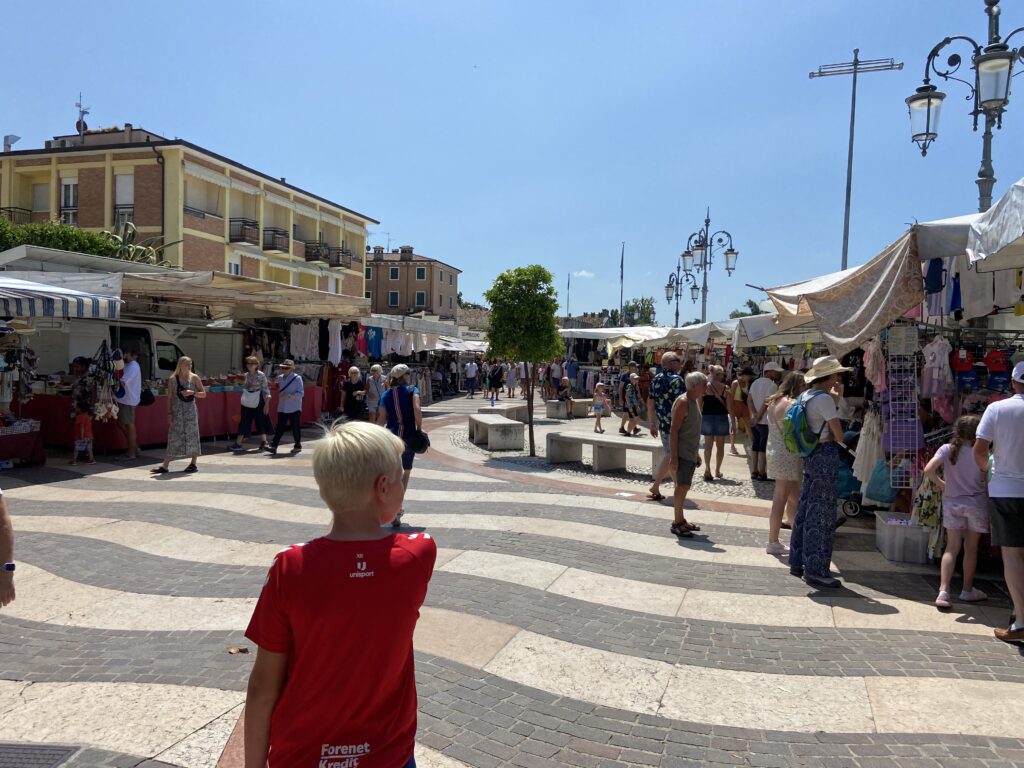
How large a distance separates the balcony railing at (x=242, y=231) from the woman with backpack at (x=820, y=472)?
36.6 meters

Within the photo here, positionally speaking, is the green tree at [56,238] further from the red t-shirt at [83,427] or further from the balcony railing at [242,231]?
the red t-shirt at [83,427]

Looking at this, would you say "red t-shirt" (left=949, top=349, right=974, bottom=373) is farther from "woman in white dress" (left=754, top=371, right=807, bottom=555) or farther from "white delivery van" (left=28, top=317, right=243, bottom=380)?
"white delivery van" (left=28, top=317, right=243, bottom=380)

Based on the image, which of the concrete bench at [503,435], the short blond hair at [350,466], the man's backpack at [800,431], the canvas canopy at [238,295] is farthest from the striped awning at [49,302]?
the short blond hair at [350,466]

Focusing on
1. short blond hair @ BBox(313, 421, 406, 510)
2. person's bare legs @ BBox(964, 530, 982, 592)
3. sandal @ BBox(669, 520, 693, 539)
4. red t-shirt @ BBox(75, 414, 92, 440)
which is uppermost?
short blond hair @ BBox(313, 421, 406, 510)

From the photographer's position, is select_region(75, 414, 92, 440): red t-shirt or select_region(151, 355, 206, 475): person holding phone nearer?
select_region(151, 355, 206, 475): person holding phone

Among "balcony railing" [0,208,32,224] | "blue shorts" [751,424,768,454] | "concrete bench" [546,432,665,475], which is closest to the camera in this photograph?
"blue shorts" [751,424,768,454]

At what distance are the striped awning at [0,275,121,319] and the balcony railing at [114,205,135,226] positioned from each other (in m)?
26.6

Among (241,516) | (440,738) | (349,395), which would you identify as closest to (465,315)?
(349,395)

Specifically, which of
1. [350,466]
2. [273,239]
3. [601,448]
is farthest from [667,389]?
[273,239]

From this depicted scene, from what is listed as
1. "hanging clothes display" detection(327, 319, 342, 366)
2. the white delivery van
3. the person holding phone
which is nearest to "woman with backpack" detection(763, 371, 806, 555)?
the person holding phone

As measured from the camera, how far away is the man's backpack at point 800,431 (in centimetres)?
561

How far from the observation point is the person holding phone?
993 centimetres

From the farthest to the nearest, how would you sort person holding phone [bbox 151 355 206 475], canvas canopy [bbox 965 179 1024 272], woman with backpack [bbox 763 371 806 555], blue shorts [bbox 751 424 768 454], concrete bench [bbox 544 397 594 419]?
1. concrete bench [bbox 544 397 594 419]
2. blue shorts [bbox 751 424 768 454]
3. person holding phone [bbox 151 355 206 475]
4. woman with backpack [bbox 763 371 806 555]
5. canvas canopy [bbox 965 179 1024 272]

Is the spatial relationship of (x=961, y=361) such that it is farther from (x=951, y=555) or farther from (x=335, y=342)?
(x=335, y=342)
